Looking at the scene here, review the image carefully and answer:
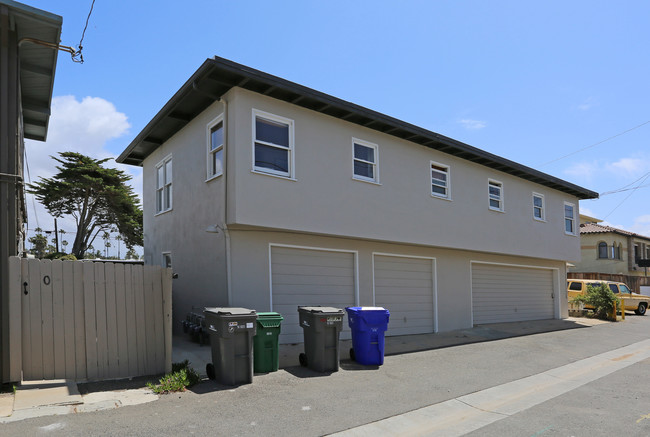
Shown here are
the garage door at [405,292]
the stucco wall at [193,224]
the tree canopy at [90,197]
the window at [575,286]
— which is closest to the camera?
the stucco wall at [193,224]

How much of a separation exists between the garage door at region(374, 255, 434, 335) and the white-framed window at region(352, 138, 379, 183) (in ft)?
7.57

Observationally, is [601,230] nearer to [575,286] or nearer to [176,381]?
[575,286]

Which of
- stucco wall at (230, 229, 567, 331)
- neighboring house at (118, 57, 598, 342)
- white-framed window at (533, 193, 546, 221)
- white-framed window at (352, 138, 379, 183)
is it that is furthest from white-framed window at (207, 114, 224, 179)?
white-framed window at (533, 193, 546, 221)

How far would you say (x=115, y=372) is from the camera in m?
7.23

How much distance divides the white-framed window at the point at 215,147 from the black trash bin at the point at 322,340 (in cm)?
401

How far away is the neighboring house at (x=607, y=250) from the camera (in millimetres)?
36219

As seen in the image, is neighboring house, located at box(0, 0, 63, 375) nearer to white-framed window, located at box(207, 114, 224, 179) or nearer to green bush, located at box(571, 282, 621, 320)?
white-framed window, located at box(207, 114, 224, 179)

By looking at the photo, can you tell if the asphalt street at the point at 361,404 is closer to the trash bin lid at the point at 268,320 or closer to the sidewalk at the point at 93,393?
the sidewalk at the point at 93,393

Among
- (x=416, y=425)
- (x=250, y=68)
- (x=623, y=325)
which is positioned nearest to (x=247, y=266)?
(x=250, y=68)

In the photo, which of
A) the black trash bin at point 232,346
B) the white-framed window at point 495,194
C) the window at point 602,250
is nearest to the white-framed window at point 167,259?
the black trash bin at point 232,346

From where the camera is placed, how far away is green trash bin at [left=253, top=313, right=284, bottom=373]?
802 centimetres

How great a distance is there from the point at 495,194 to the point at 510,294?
4.17 meters

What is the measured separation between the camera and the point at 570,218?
20453mm

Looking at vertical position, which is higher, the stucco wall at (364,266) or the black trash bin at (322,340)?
the stucco wall at (364,266)
